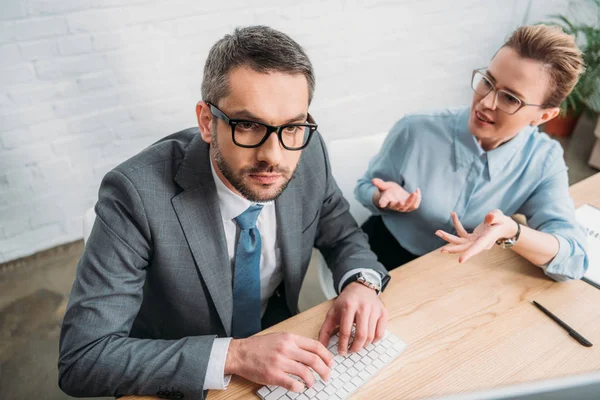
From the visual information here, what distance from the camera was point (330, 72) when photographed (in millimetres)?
2586

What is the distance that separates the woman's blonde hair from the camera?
1342mm

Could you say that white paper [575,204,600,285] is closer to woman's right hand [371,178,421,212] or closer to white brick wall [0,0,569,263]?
woman's right hand [371,178,421,212]

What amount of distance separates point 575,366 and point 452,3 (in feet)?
7.65

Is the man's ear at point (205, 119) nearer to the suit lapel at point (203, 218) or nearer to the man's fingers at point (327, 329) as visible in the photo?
the suit lapel at point (203, 218)

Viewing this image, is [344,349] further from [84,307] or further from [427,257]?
[84,307]

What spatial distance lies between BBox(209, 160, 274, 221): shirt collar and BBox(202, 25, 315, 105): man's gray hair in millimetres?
203

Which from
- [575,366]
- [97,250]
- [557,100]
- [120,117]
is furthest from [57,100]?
[575,366]

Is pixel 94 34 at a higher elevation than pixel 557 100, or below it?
higher

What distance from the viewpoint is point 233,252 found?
122 centimetres

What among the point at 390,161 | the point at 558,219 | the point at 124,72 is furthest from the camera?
the point at 124,72

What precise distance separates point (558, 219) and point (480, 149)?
32 cm

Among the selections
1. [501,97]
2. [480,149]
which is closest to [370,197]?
[480,149]

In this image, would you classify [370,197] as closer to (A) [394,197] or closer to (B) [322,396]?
(A) [394,197]

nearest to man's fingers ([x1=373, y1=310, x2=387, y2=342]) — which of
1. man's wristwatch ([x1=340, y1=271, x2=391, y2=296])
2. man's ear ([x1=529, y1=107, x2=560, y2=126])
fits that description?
man's wristwatch ([x1=340, y1=271, x2=391, y2=296])
